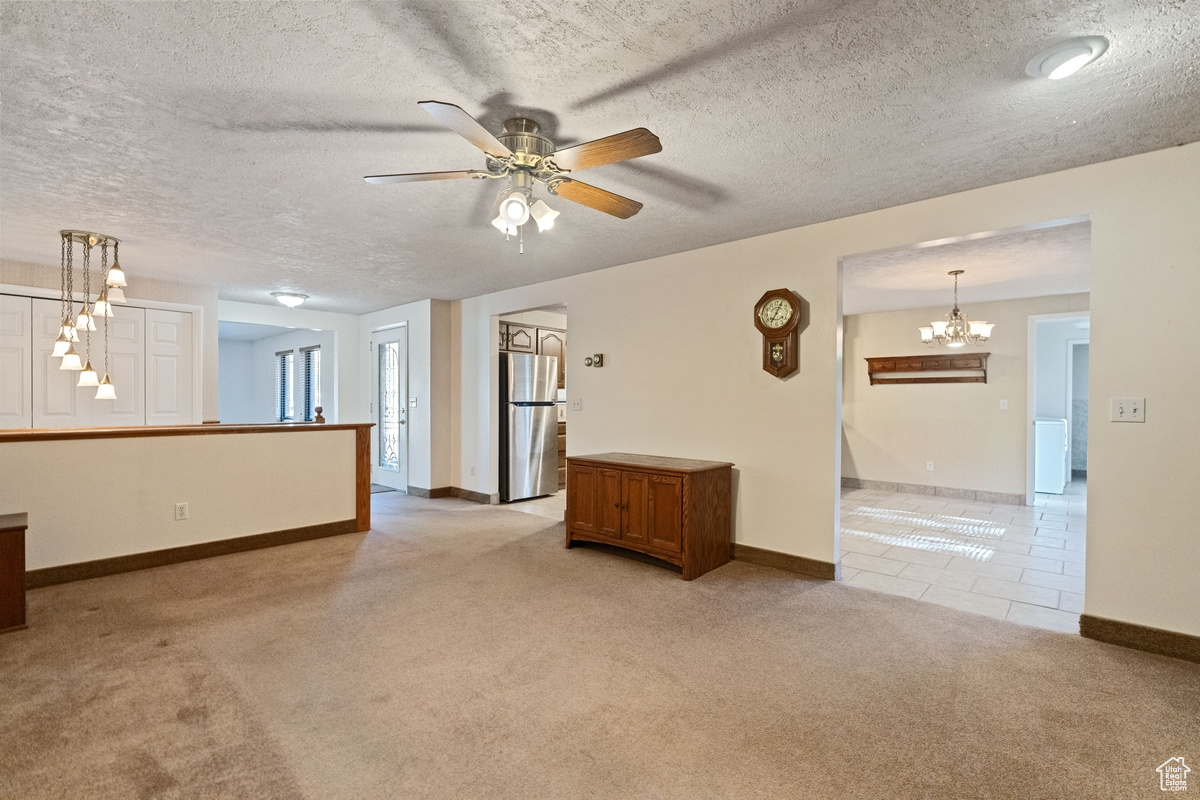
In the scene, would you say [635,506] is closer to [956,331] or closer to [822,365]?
[822,365]

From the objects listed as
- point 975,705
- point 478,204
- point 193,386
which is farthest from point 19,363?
point 975,705

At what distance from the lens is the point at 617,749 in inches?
74.4

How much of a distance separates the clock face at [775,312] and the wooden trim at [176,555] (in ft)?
12.5

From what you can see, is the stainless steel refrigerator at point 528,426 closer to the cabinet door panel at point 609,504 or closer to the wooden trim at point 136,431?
the wooden trim at point 136,431

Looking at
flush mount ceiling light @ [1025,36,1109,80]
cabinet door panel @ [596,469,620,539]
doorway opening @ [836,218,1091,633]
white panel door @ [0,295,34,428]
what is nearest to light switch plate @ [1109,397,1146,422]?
doorway opening @ [836,218,1091,633]

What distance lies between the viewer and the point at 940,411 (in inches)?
264

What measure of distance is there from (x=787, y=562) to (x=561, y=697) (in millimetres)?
2205

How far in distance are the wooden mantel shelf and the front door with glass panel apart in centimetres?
595

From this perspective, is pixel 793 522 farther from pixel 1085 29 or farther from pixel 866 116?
pixel 1085 29

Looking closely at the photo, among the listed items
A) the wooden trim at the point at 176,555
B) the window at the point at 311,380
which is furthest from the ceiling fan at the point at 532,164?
the window at the point at 311,380

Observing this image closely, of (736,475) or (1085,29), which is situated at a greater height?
(1085,29)

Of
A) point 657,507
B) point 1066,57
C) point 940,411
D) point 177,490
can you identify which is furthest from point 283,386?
point 1066,57

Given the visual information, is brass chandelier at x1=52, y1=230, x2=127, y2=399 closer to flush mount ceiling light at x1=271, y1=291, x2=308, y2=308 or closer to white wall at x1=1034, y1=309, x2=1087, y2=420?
flush mount ceiling light at x1=271, y1=291, x2=308, y2=308

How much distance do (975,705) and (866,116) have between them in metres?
2.36
